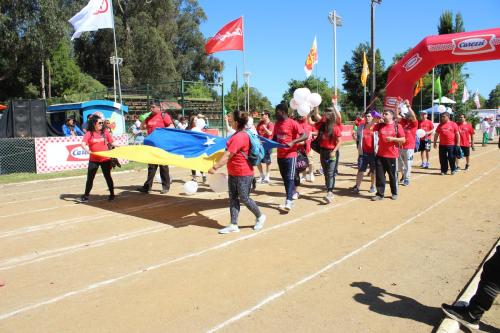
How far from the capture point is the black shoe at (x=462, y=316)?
3582 mm

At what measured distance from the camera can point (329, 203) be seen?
898cm

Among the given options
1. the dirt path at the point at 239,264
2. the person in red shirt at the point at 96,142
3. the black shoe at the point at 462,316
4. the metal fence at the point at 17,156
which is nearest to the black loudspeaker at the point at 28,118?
the metal fence at the point at 17,156

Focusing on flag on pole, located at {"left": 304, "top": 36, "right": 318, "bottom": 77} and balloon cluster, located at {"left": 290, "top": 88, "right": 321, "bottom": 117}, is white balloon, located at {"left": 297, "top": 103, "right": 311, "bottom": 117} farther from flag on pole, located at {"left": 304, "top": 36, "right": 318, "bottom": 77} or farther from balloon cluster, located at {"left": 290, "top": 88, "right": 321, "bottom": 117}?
flag on pole, located at {"left": 304, "top": 36, "right": 318, "bottom": 77}

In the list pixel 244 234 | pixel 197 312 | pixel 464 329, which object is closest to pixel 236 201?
pixel 244 234

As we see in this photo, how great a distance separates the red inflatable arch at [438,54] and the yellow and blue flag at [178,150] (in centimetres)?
618

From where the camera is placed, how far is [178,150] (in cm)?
885

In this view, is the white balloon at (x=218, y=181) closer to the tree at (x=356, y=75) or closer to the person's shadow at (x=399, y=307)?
the person's shadow at (x=399, y=307)

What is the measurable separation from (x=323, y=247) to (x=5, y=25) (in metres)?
37.9

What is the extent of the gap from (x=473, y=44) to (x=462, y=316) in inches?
430

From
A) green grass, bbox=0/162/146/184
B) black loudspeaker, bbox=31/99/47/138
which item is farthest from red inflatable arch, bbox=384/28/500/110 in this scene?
black loudspeaker, bbox=31/99/47/138

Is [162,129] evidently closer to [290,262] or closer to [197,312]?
[290,262]

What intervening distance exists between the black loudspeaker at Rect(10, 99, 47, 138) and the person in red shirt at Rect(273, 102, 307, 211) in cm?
1502

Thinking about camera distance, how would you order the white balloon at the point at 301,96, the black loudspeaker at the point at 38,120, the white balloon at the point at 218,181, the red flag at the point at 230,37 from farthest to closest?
the red flag at the point at 230,37, the black loudspeaker at the point at 38,120, the white balloon at the point at 301,96, the white balloon at the point at 218,181

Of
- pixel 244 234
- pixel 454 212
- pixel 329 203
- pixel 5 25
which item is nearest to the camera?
pixel 244 234
